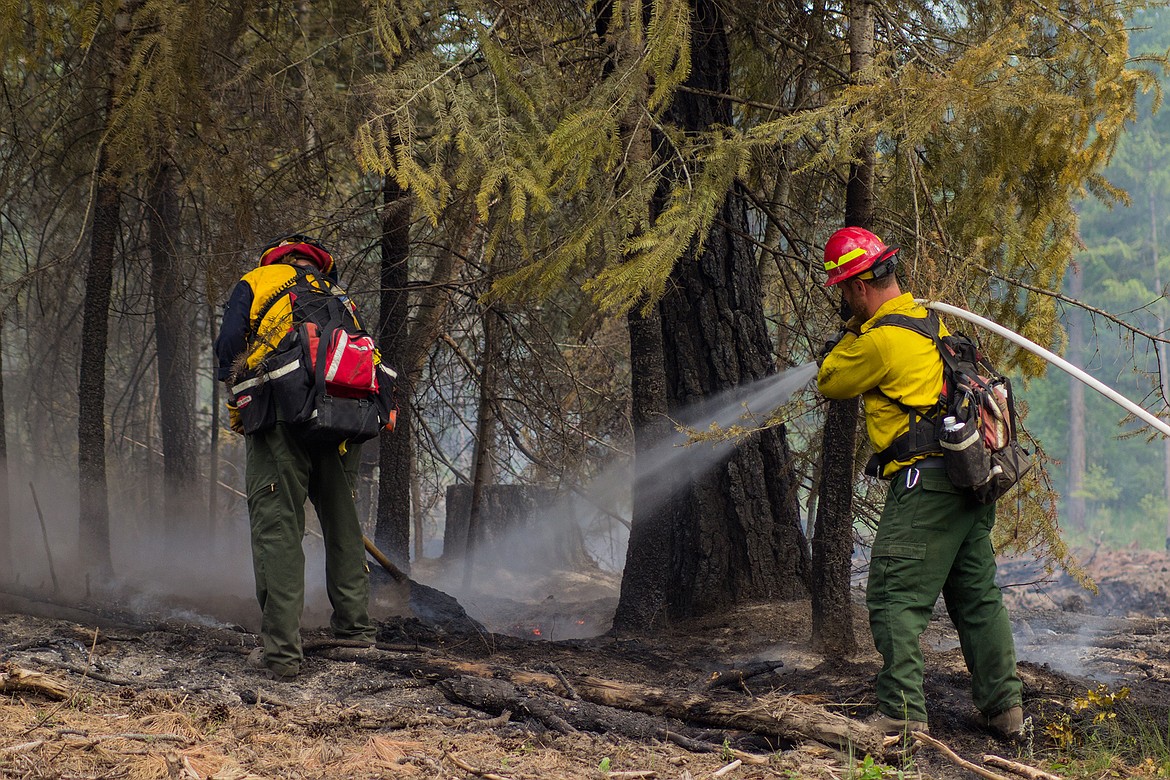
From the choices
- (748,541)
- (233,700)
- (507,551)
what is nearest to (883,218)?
(748,541)

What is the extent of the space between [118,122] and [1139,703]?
20.7 feet

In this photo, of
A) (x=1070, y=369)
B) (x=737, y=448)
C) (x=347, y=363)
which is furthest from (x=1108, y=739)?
(x=347, y=363)

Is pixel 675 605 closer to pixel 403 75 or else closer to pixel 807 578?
pixel 807 578

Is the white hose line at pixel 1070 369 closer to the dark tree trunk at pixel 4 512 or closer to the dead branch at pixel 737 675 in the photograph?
the dead branch at pixel 737 675

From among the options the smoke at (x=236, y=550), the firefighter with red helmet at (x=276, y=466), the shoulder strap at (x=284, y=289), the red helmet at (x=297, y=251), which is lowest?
the smoke at (x=236, y=550)

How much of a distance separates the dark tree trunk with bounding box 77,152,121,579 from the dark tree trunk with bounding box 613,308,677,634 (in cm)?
384

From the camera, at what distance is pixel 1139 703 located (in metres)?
4.60

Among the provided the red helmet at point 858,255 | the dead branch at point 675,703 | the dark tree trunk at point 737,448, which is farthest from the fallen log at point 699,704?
the dark tree trunk at point 737,448

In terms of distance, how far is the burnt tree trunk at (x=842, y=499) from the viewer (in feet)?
18.4

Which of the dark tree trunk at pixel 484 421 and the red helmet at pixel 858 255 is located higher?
the red helmet at pixel 858 255

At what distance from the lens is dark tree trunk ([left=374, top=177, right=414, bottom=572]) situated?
793cm

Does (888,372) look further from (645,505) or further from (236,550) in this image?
(236,550)

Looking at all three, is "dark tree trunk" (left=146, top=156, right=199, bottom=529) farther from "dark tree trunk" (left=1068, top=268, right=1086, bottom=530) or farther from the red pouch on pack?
"dark tree trunk" (left=1068, top=268, right=1086, bottom=530)

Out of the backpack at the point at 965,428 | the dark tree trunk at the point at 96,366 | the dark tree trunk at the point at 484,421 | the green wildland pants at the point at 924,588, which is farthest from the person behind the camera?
the dark tree trunk at the point at 484,421
